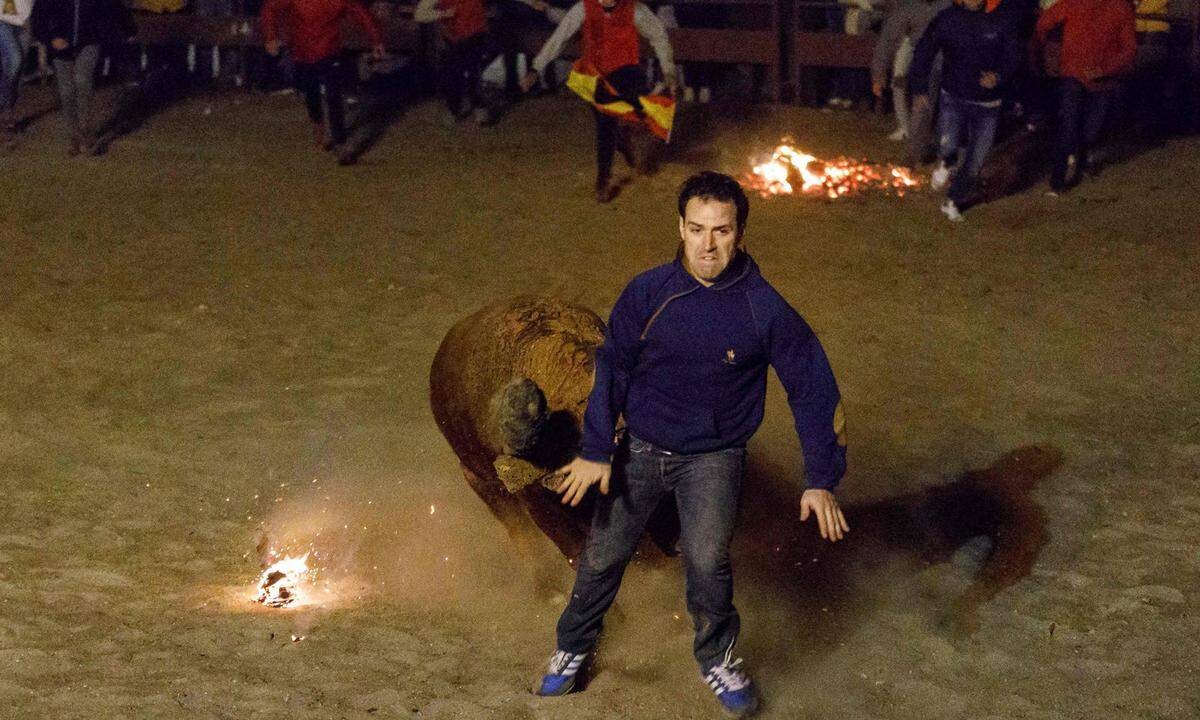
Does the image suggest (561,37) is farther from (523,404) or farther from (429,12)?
(523,404)

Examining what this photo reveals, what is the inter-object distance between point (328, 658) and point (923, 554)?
2.50m

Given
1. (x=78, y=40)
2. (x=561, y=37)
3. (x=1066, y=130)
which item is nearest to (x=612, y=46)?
(x=561, y=37)

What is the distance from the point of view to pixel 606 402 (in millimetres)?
3979

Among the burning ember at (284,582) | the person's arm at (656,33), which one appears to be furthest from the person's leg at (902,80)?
the burning ember at (284,582)

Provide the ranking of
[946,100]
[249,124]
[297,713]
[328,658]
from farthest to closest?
[249,124] → [946,100] → [328,658] → [297,713]

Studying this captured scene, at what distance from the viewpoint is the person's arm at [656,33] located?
34.8 ft

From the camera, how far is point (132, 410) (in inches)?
278

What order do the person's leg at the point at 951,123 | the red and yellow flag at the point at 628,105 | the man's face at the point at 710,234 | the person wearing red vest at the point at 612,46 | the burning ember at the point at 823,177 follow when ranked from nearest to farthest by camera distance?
the man's face at the point at 710,234 → the person's leg at the point at 951,123 → the person wearing red vest at the point at 612,46 → the red and yellow flag at the point at 628,105 → the burning ember at the point at 823,177

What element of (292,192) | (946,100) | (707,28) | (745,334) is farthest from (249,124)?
(745,334)

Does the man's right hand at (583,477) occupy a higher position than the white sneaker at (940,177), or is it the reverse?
the man's right hand at (583,477)

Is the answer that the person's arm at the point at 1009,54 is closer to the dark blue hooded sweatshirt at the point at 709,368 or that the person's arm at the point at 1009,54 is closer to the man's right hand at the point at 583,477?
the dark blue hooded sweatshirt at the point at 709,368

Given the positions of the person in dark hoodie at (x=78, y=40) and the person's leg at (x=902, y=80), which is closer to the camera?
the person's leg at (x=902, y=80)

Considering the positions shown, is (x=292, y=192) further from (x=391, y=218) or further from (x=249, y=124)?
(x=249, y=124)

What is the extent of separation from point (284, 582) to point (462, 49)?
9.30 m
